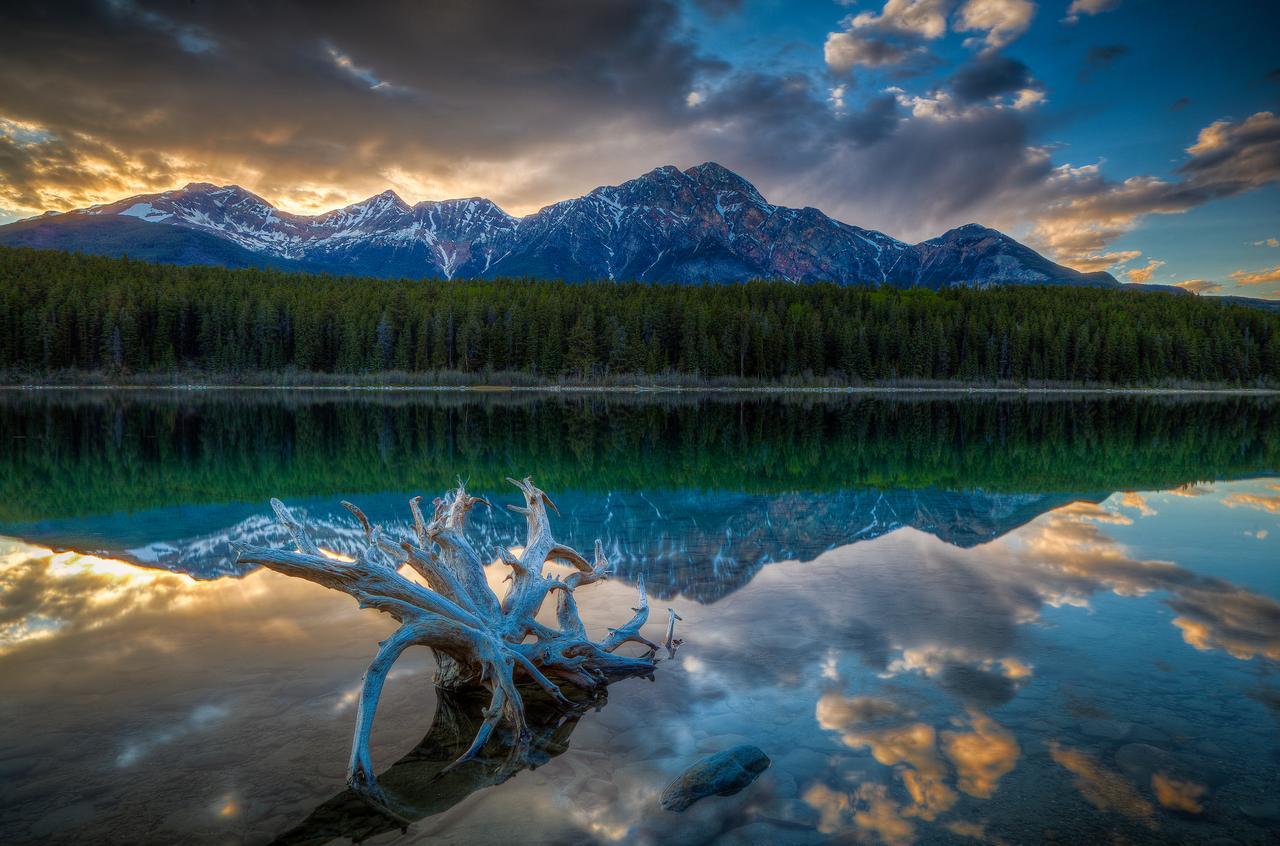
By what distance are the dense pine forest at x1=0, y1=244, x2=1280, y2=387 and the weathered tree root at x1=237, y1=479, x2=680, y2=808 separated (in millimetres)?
94704

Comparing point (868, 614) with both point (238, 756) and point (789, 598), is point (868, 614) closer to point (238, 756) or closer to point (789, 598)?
point (789, 598)

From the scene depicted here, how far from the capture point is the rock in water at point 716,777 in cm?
521

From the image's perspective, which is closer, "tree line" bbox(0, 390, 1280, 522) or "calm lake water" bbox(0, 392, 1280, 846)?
"calm lake water" bbox(0, 392, 1280, 846)

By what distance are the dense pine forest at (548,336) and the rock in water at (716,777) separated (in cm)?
9726

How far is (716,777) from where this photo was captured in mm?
5324

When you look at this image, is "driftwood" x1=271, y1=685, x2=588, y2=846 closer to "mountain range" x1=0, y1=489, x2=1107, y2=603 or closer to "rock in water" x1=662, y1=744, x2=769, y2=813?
"rock in water" x1=662, y1=744, x2=769, y2=813

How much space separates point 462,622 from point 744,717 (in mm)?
2722

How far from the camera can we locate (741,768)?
5465 millimetres

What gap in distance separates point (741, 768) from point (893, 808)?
43.2 inches

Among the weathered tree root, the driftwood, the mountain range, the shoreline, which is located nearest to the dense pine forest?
the shoreline

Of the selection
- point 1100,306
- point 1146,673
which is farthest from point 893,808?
point 1100,306

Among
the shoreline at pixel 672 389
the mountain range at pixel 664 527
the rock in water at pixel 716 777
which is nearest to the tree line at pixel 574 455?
the mountain range at pixel 664 527

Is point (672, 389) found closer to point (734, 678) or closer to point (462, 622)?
point (734, 678)

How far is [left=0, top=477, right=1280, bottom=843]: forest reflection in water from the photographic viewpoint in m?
4.97
